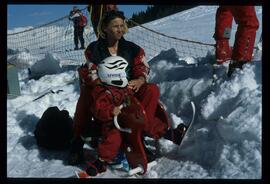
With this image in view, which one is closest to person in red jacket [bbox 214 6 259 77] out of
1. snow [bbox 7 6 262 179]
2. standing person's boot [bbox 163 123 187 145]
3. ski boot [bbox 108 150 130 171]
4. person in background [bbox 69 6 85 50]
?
snow [bbox 7 6 262 179]

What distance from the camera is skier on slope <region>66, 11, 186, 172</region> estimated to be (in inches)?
128

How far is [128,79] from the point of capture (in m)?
3.39

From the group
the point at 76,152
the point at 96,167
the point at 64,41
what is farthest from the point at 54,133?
the point at 64,41

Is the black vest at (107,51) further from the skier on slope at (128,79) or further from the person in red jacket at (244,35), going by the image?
the person in red jacket at (244,35)

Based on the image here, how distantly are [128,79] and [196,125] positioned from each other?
64cm

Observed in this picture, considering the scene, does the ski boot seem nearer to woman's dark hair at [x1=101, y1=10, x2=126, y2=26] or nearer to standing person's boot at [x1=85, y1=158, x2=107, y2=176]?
standing person's boot at [x1=85, y1=158, x2=107, y2=176]

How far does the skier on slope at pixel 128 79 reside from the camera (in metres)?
3.26

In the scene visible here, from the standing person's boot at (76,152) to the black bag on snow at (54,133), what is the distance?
0.27 metres

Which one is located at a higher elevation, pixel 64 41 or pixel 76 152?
pixel 64 41

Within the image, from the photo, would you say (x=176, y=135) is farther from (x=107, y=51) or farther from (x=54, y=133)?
(x=54, y=133)

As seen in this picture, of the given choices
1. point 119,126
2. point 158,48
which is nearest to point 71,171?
point 119,126

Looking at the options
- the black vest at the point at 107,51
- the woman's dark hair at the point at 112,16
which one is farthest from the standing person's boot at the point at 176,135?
the woman's dark hair at the point at 112,16
